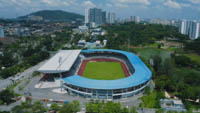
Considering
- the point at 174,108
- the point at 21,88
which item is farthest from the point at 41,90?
the point at 174,108

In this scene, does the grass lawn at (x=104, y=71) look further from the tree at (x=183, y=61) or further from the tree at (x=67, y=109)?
the tree at (x=183, y=61)

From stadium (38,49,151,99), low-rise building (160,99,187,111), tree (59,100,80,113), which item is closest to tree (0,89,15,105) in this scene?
stadium (38,49,151,99)

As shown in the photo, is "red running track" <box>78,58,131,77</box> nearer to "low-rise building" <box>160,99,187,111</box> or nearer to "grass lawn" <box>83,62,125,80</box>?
"grass lawn" <box>83,62,125,80</box>

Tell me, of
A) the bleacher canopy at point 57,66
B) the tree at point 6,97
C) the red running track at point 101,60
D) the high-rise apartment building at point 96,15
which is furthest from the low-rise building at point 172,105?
the high-rise apartment building at point 96,15

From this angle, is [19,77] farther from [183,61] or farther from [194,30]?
[194,30]

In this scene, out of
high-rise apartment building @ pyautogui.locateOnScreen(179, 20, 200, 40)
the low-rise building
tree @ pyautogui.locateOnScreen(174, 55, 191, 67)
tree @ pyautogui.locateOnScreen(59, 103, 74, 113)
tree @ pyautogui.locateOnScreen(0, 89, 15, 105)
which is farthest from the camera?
high-rise apartment building @ pyautogui.locateOnScreen(179, 20, 200, 40)

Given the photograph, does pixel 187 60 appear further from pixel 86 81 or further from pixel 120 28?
pixel 120 28

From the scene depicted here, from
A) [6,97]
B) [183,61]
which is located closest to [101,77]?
[6,97]
